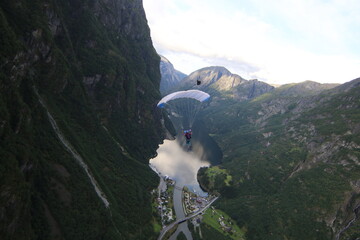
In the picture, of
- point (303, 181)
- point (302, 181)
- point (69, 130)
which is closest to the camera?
point (69, 130)

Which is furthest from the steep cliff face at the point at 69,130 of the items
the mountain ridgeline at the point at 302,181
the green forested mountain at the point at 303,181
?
the green forested mountain at the point at 303,181

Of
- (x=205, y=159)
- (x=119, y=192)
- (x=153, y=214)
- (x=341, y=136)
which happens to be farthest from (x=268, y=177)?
(x=119, y=192)

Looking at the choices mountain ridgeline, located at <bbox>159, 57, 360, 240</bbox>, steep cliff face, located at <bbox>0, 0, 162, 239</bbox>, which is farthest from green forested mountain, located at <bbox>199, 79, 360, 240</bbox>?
steep cliff face, located at <bbox>0, 0, 162, 239</bbox>

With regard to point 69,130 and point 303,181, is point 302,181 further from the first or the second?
point 69,130

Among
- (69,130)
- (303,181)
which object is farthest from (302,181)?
(69,130)

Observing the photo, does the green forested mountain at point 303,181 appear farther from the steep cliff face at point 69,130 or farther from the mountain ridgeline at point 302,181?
the steep cliff face at point 69,130
